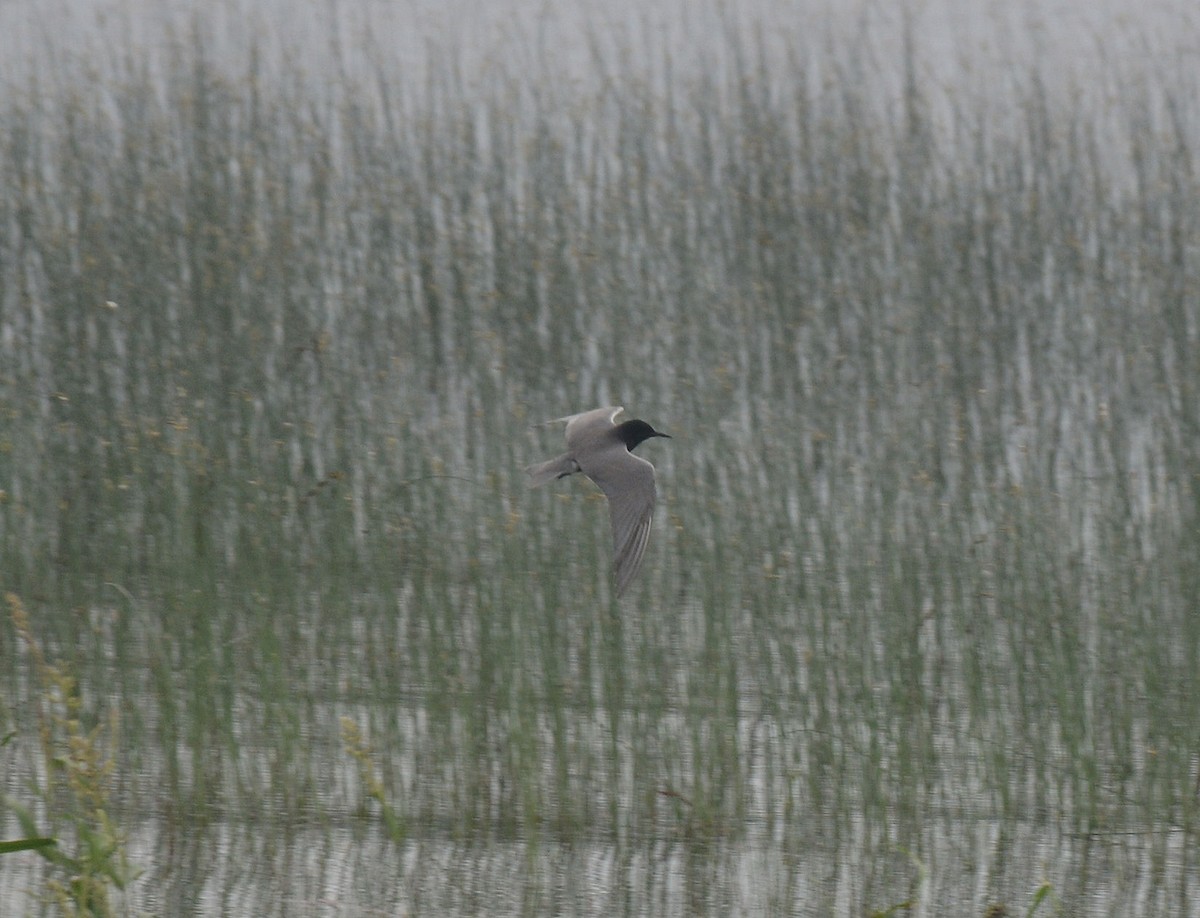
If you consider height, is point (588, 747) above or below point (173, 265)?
below

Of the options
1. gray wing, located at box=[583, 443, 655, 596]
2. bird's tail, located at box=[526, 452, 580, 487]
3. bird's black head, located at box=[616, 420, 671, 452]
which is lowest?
gray wing, located at box=[583, 443, 655, 596]

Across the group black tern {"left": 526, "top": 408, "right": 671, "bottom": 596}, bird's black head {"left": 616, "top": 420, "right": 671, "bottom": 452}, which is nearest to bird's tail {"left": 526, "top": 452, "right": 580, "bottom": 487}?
→ black tern {"left": 526, "top": 408, "right": 671, "bottom": 596}

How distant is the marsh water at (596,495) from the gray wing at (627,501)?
315 mm

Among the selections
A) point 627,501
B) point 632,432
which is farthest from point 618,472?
point 632,432

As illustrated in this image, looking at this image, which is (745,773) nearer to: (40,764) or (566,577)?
(566,577)

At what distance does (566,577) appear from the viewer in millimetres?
3164

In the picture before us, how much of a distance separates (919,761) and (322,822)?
3.51 feet

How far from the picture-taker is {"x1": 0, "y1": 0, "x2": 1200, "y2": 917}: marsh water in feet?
8.68

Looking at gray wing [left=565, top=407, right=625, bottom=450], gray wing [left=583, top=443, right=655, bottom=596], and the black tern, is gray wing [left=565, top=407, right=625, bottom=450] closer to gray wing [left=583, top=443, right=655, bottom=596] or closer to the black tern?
the black tern

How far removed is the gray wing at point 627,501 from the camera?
2244 mm

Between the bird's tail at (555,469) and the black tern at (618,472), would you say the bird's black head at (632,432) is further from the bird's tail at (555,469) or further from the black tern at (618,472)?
the bird's tail at (555,469)

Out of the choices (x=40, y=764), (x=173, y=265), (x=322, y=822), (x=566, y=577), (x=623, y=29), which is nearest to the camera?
(x=322, y=822)

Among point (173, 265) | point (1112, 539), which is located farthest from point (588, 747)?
point (173, 265)

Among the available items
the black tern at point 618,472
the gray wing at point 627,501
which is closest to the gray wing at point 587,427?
the black tern at point 618,472
